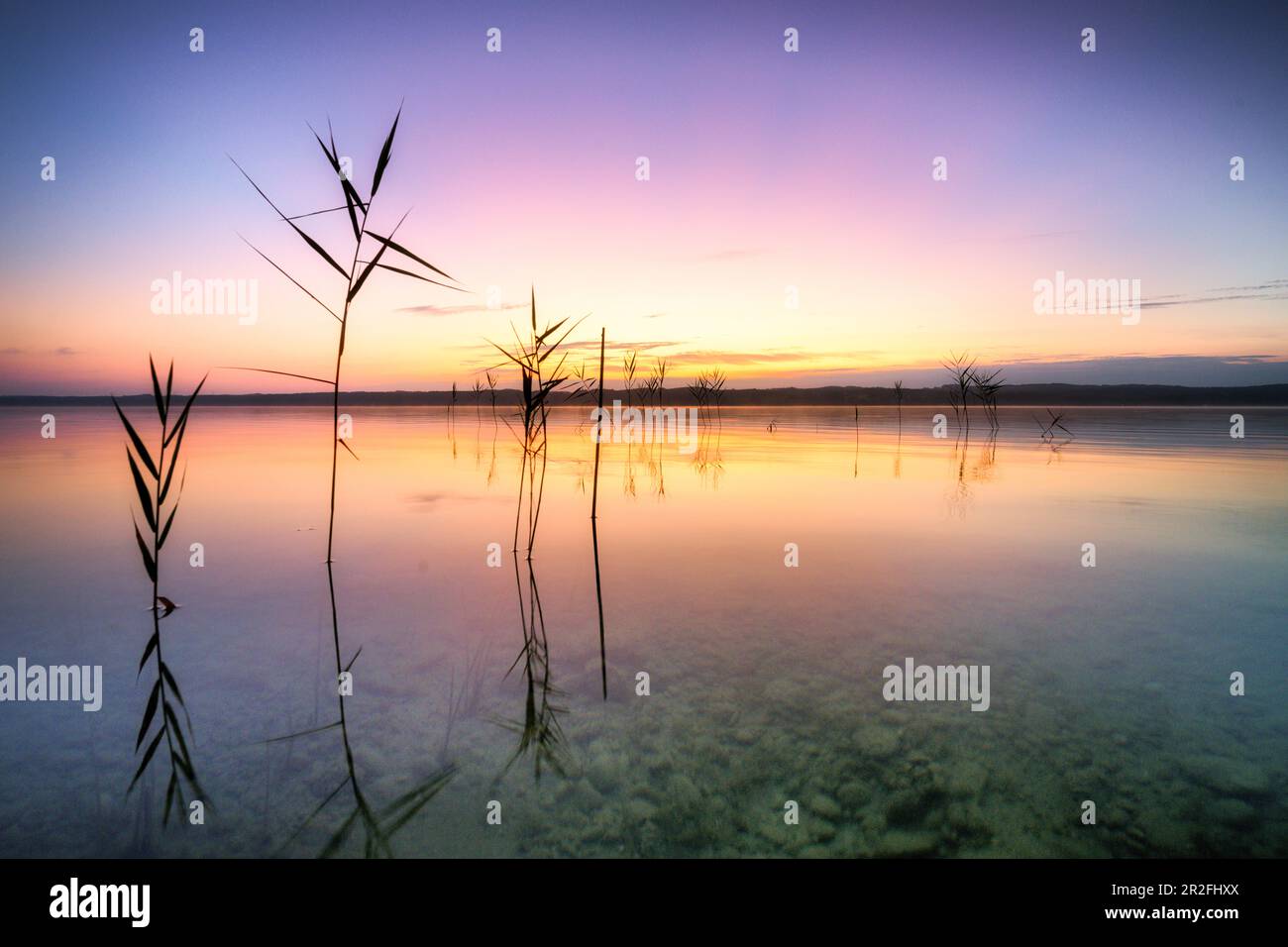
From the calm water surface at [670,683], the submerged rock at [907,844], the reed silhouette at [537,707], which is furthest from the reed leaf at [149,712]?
the submerged rock at [907,844]

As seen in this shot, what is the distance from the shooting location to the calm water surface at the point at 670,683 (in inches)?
94.3

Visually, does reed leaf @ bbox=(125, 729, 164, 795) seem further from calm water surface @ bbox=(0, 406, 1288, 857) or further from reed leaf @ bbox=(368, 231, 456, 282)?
reed leaf @ bbox=(368, 231, 456, 282)

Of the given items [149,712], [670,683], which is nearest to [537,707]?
[670,683]

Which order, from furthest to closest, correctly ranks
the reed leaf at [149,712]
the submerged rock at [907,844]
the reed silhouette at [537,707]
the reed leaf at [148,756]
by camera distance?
the reed leaf at [149,712], the reed silhouette at [537,707], the reed leaf at [148,756], the submerged rock at [907,844]

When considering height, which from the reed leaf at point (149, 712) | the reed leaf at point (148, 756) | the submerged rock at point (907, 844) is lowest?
the submerged rock at point (907, 844)

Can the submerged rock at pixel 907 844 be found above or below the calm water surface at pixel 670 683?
below

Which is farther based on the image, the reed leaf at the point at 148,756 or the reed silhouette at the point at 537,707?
the reed silhouette at the point at 537,707

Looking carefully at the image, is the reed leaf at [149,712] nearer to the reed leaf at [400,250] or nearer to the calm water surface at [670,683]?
the calm water surface at [670,683]

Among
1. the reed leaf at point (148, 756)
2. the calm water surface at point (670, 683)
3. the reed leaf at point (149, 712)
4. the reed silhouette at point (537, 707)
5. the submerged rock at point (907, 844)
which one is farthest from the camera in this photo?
the reed leaf at point (149, 712)

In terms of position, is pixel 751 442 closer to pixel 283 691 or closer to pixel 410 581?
pixel 410 581

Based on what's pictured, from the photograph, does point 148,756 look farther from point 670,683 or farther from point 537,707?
point 670,683

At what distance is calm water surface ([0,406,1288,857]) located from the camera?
240 cm

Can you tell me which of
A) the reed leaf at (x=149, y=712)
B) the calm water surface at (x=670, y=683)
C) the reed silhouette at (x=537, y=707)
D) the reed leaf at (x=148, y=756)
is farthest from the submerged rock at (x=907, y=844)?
the reed leaf at (x=149, y=712)
